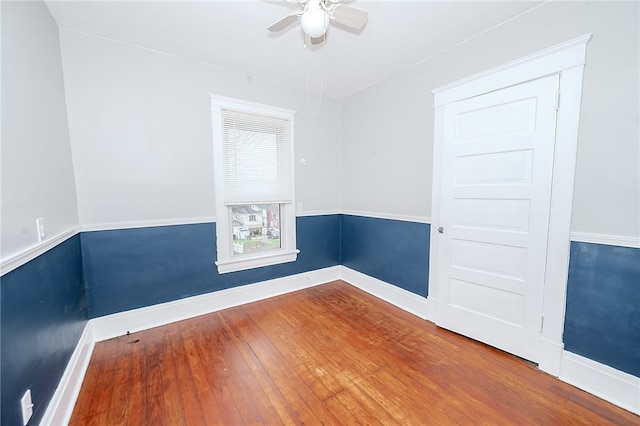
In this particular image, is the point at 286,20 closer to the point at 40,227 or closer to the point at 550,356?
the point at 40,227

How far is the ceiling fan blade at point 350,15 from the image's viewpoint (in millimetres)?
1547

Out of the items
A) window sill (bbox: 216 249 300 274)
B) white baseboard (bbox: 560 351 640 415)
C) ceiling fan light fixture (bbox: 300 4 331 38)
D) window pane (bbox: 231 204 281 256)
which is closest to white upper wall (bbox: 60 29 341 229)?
window pane (bbox: 231 204 281 256)

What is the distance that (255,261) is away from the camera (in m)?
3.12

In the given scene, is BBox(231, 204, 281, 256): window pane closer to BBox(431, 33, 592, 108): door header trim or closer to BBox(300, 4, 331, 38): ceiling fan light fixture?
BBox(300, 4, 331, 38): ceiling fan light fixture

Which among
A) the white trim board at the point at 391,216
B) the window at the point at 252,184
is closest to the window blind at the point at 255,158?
the window at the point at 252,184

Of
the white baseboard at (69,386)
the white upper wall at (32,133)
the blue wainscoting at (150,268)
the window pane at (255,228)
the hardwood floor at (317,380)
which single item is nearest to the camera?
the white upper wall at (32,133)

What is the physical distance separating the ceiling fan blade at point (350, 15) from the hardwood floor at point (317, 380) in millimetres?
2482

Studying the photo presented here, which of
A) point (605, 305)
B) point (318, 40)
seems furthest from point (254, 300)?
point (605, 305)

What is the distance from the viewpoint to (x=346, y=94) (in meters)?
3.55

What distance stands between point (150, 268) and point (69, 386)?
1068 mm

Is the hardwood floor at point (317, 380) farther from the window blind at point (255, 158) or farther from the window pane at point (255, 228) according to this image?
the window blind at point (255, 158)

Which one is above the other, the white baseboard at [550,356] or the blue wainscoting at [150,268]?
the blue wainscoting at [150,268]

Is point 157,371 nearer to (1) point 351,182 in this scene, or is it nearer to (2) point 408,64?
(1) point 351,182

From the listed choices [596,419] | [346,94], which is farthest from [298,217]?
[596,419]
